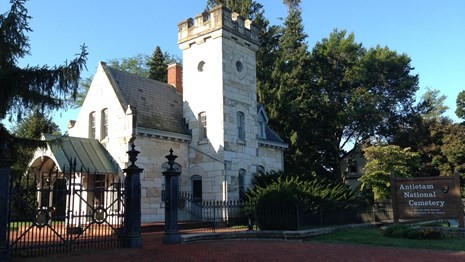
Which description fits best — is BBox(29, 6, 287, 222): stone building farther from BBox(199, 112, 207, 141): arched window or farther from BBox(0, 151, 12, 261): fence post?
BBox(0, 151, 12, 261): fence post

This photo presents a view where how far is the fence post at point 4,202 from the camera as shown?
9.88 m

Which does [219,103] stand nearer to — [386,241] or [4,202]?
[386,241]

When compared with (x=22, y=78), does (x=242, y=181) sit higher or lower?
lower

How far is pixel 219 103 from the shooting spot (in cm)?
2316

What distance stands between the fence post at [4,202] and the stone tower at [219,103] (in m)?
13.2

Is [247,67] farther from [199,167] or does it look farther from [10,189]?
[10,189]

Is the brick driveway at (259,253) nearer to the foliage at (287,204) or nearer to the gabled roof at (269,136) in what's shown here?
the foliage at (287,204)

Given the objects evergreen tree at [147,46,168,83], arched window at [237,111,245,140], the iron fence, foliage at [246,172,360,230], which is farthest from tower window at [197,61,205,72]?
evergreen tree at [147,46,168,83]

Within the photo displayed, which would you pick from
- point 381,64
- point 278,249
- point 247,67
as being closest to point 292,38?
point 381,64

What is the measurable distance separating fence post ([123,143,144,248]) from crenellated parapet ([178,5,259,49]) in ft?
39.8

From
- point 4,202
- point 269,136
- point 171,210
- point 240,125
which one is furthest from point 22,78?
point 269,136

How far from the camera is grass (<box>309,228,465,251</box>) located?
1313cm

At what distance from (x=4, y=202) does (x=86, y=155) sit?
11328mm

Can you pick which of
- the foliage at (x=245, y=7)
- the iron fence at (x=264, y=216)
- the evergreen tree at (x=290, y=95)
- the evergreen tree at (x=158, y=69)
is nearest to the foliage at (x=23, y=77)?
the iron fence at (x=264, y=216)
